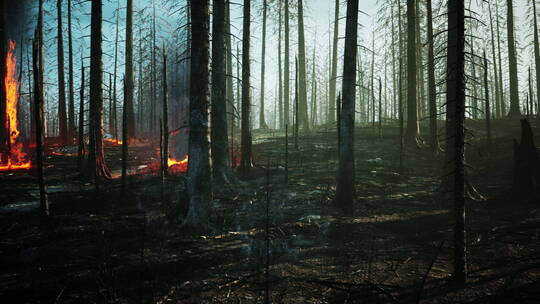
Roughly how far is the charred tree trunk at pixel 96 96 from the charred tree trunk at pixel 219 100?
5027 millimetres

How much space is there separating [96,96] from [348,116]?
10118 mm

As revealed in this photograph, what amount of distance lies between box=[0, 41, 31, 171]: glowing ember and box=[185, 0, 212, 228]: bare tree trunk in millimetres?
12672

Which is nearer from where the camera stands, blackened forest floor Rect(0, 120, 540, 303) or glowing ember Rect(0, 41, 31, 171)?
blackened forest floor Rect(0, 120, 540, 303)

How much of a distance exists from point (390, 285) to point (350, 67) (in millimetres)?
6348

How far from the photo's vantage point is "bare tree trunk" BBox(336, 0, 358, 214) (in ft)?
27.4

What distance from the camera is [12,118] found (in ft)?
47.4

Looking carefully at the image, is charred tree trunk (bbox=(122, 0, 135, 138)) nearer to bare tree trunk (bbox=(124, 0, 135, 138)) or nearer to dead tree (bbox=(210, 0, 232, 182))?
bare tree trunk (bbox=(124, 0, 135, 138))

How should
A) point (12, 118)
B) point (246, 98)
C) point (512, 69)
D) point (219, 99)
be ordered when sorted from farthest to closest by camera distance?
point (512, 69) < point (12, 118) < point (246, 98) < point (219, 99)

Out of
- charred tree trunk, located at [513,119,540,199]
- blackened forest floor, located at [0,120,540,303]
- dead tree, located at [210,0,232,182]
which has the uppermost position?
dead tree, located at [210,0,232,182]

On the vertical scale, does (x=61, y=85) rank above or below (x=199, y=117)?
above

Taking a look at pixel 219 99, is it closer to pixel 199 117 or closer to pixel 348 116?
pixel 199 117

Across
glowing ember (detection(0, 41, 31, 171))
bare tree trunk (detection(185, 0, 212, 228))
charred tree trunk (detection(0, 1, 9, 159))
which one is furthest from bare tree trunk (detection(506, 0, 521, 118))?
charred tree trunk (detection(0, 1, 9, 159))

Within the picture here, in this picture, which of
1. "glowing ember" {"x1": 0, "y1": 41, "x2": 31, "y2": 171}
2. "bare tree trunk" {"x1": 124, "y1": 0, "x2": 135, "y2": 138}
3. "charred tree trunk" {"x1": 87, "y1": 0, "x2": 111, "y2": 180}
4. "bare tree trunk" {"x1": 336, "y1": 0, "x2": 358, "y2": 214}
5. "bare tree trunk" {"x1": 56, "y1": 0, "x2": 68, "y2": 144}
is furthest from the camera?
"bare tree trunk" {"x1": 124, "y1": 0, "x2": 135, "y2": 138}

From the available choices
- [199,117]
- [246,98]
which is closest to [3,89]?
[246,98]
